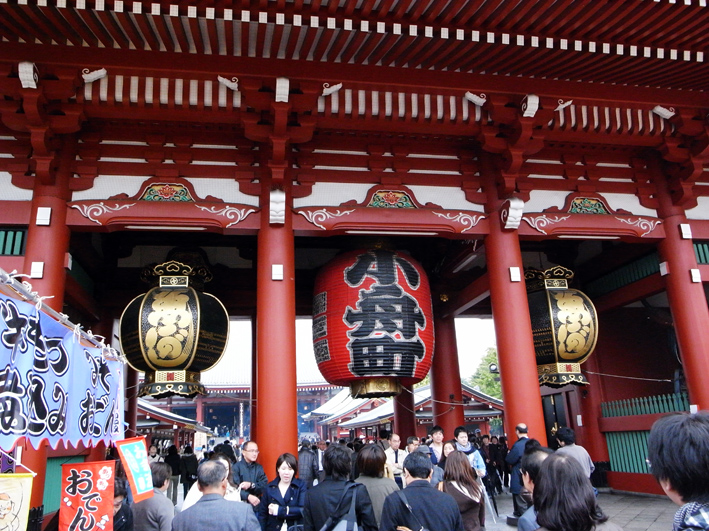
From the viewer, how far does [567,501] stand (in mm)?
1985

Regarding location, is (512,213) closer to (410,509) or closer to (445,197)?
(445,197)

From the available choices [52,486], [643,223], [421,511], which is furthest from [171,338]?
[643,223]

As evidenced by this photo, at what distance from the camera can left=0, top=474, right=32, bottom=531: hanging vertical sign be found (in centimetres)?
274

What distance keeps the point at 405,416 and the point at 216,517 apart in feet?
28.8

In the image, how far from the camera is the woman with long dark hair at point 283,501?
14.1 ft

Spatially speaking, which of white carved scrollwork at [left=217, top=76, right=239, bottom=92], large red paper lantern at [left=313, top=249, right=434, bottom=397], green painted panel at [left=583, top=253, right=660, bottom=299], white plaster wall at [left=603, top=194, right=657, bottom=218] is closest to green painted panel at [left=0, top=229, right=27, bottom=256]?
white carved scrollwork at [left=217, top=76, right=239, bottom=92]

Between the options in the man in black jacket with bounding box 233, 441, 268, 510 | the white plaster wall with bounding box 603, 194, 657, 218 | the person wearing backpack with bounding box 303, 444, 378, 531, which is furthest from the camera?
the white plaster wall with bounding box 603, 194, 657, 218

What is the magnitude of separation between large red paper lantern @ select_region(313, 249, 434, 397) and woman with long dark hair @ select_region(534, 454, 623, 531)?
5.26 meters

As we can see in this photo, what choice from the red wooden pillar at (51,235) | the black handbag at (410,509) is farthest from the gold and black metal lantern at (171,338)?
the black handbag at (410,509)

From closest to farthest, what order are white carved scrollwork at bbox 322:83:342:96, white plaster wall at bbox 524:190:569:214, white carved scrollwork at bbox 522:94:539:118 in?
white carved scrollwork at bbox 322:83:342:96, white carved scrollwork at bbox 522:94:539:118, white plaster wall at bbox 524:190:569:214

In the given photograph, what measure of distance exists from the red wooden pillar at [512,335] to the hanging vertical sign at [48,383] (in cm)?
481

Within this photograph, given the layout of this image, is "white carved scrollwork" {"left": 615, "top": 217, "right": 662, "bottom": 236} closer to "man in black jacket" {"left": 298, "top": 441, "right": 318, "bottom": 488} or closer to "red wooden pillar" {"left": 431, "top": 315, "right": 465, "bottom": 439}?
"red wooden pillar" {"left": 431, "top": 315, "right": 465, "bottom": 439}

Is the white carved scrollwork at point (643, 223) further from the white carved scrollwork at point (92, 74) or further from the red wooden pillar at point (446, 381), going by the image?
the white carved scrollwork at point (92, 74)

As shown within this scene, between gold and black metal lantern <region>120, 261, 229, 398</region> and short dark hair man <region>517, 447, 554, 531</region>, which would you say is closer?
short dark hair man <region>517, 447, 554, 531</region>
